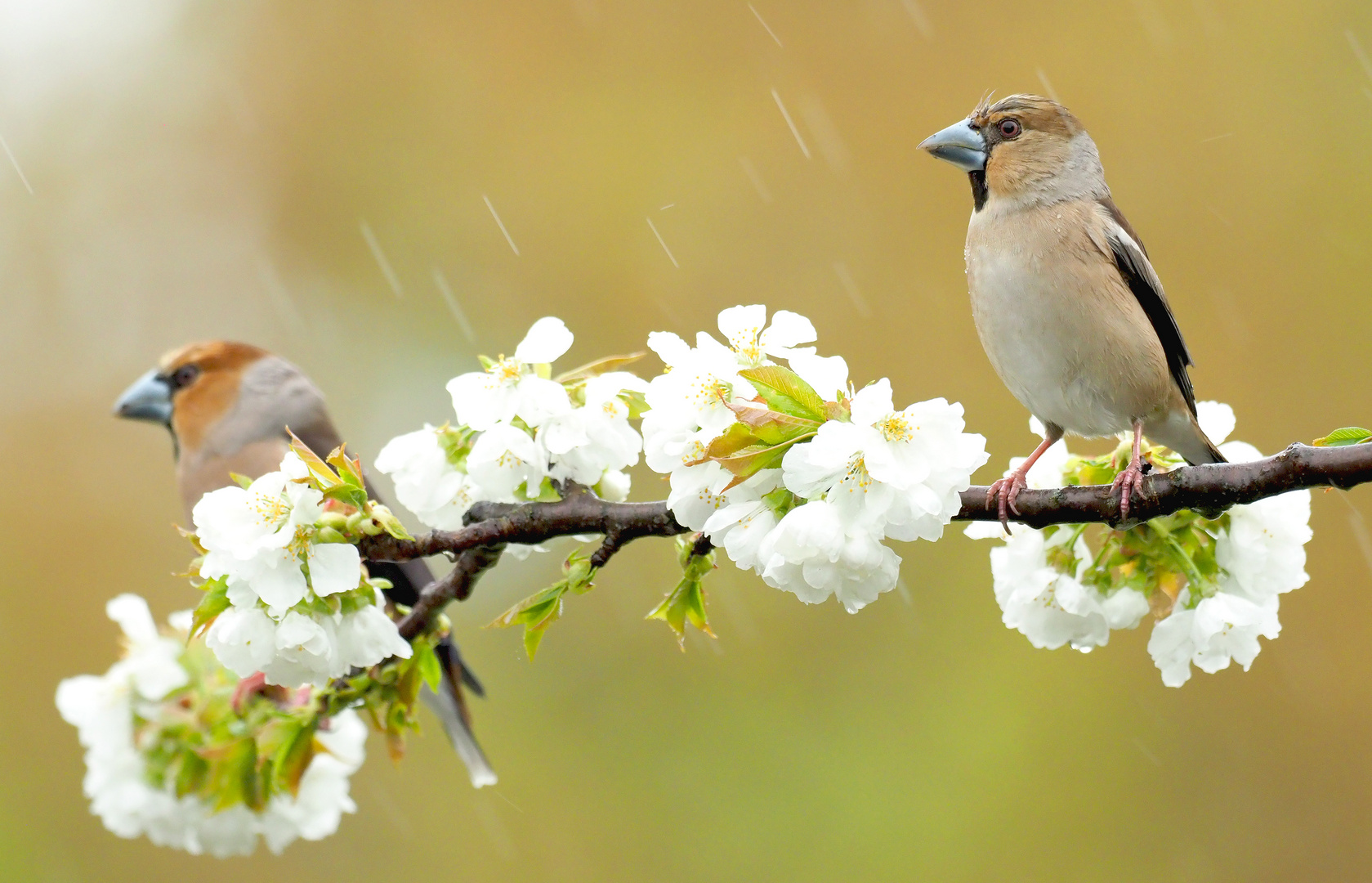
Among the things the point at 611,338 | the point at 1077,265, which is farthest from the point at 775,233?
the point at 1077,265

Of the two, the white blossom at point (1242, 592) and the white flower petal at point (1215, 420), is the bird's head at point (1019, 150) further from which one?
the white blossom at point (1242, 592)

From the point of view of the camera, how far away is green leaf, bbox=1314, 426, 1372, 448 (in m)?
1.33

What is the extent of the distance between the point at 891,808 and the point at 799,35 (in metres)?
4.84

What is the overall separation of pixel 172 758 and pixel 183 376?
2017mm

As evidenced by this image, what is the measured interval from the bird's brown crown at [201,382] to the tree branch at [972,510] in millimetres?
2563

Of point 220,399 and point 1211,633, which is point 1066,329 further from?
point 220,399

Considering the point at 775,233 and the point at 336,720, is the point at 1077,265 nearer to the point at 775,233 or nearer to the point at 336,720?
the point at 336,720

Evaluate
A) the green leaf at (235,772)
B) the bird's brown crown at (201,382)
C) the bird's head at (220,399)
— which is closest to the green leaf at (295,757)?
the green leaf at (235,772)

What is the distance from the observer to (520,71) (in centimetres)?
751

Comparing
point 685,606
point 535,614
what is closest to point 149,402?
point 535,614

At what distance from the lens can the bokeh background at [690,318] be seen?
235 inches

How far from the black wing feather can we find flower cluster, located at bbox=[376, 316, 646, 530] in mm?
1194

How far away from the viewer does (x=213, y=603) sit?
4.97 feet

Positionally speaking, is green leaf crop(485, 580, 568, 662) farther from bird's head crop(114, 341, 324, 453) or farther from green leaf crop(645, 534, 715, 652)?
bird's head crop(114, 341, 324, 453)
